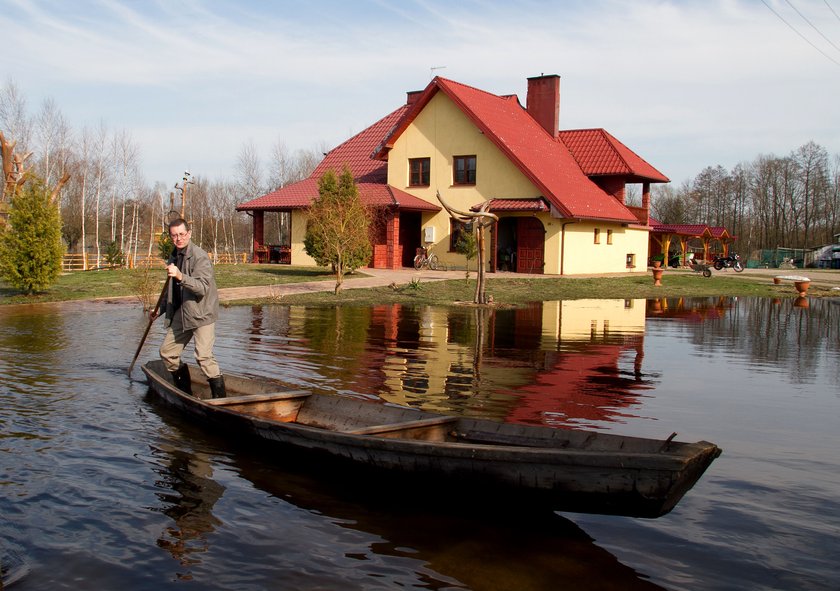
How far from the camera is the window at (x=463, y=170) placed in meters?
34.2

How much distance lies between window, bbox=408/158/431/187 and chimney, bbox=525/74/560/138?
7258mm

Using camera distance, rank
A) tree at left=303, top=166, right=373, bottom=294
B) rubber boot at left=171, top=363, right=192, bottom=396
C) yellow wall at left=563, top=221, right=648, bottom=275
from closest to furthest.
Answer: rubber boot at left=171, top=363, right=192, bottom=396, tree at left=303, top=166, right=373, bottom=294, yellow wall at left=563, top=221, right=648, bottom=275

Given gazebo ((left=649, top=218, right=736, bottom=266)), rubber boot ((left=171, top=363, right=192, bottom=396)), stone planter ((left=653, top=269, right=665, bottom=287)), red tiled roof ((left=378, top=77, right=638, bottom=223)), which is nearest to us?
rubber boot ((left=171, top=363, right=192, bottom=396))

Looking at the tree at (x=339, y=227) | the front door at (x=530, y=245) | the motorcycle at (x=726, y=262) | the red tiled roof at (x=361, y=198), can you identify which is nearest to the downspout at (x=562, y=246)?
the front door at (x=530, y=245)

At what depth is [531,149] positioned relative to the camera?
3447 centimetres

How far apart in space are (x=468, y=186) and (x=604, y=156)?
8.11 m

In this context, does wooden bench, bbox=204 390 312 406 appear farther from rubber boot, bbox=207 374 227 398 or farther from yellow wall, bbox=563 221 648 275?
yellow wall, bbox=563 221 648 275

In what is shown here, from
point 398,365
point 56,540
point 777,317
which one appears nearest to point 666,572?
point 56,540

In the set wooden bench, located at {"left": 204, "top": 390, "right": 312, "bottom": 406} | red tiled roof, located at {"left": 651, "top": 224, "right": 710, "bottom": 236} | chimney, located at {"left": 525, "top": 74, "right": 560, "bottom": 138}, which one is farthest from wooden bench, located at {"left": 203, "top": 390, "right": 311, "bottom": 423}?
red tiled roof, located at {"left": 651, "top": 224, "right": 710, "bottom": 236}

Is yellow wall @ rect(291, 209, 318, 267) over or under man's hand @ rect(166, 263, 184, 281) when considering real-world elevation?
over

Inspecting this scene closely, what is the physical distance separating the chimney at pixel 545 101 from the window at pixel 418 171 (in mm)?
7258

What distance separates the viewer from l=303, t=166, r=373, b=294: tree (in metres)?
24.2

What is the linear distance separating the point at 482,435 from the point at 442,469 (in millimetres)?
848

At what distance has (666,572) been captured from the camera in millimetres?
5215
